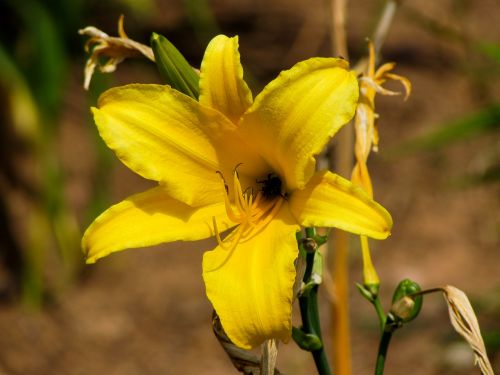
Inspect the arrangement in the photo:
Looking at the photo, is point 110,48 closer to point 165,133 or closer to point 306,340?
point 165,133

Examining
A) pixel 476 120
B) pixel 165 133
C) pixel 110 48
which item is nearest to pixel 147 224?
pixel 165 133

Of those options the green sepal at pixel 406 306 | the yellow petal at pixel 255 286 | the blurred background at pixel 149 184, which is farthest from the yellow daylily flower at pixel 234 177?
the blurred background at pixel 149 184

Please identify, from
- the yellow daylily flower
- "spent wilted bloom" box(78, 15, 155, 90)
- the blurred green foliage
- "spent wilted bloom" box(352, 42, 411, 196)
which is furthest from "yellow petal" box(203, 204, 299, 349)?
the blurred green foliage

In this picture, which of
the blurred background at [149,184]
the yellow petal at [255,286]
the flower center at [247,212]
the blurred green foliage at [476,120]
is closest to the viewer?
the yellow petal at [255,286]

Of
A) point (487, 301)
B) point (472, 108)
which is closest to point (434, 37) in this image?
point (472, 108)

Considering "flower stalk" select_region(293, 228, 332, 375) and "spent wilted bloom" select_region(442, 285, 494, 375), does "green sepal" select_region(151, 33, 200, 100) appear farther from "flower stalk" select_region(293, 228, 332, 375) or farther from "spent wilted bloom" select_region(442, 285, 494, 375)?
"spent wilted bloom" select_region(442, 285, 494, 375)

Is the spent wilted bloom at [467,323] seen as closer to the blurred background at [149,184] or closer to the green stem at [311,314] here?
the green stem at [311,314]

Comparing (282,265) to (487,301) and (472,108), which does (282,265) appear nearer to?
(487,301)
